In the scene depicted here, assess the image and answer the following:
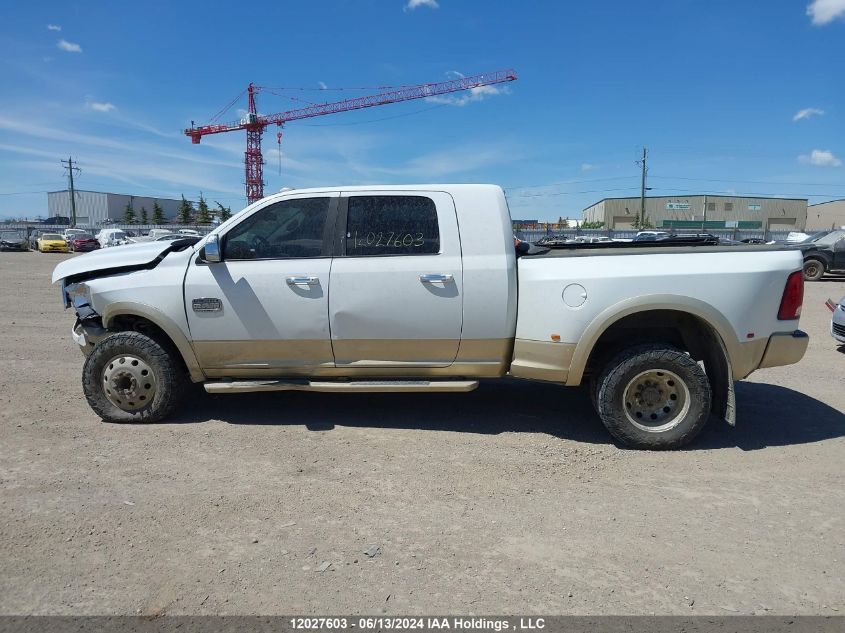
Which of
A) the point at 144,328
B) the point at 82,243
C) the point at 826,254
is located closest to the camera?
the point at 144,328

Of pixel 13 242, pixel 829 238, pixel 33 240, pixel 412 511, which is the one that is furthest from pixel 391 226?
pixel 33 240

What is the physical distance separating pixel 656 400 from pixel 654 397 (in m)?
0.03

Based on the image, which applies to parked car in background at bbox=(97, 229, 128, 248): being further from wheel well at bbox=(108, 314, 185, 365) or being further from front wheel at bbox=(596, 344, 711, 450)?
front wheel at bbox=(596, 344, 711, 450)

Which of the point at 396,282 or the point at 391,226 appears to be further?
the point at 391,226

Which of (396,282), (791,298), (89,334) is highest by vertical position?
(396,282)

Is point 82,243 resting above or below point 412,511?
above

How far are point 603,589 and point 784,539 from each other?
1.22 m

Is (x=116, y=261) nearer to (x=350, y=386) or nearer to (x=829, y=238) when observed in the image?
(x=350, y=386)

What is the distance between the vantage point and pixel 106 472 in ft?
13.2

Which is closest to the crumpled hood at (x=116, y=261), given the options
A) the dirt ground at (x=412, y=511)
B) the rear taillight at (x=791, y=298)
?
the dirt ground at (x=412, y=511)

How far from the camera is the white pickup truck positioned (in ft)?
14.3

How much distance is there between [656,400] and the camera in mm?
4500

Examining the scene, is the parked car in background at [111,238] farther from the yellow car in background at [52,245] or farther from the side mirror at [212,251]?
the side mirror at [212,251]

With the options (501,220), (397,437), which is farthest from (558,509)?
(501,220)
